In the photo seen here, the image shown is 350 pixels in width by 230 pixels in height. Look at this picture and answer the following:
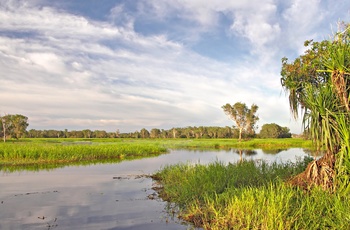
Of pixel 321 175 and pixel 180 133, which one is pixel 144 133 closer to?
Answer: pixel 180 133

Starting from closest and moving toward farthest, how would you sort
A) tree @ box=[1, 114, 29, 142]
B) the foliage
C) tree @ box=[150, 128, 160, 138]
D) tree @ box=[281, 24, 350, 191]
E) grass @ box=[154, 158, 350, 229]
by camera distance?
grass @ box=[154, 158, 350, 229] < tree @ box=[281, 24, 350, 191] < tree @ box=[1, 114, 29, 142] < the foliage < tree @ box=[150, 128, 160, 138]

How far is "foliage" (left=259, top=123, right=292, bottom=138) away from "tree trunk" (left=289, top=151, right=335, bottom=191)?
96.9 m

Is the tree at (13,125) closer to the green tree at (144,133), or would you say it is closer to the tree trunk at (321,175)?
the green tree at (144,133)

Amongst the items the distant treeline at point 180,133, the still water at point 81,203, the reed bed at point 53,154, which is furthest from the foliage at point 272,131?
the still water at point 81,203

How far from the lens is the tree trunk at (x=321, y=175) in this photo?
28.9ft

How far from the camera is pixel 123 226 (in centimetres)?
874

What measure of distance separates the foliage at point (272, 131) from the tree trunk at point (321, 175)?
318 ft

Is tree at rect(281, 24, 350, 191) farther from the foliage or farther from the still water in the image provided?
the foliage

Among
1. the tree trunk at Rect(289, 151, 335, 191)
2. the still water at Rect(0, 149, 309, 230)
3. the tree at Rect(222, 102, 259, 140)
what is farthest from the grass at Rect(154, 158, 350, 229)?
the tree at Rect(222, 102, 259, 140)

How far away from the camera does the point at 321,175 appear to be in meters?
9.04

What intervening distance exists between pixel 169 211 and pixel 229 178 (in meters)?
3.04

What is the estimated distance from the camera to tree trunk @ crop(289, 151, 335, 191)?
881cm

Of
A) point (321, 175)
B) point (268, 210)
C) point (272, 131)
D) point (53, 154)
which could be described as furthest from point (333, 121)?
point (272, 131)

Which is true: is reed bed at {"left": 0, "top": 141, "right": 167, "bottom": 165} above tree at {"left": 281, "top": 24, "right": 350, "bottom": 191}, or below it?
below
